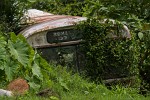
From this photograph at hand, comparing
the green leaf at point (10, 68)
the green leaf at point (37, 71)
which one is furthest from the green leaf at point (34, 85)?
the green leaf at point (10, 68)

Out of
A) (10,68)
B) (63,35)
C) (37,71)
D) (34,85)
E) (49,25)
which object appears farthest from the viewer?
(63,35)

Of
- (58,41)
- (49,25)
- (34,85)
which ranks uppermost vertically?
(49,25)

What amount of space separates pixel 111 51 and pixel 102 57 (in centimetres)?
25

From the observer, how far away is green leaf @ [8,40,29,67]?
7508 mm

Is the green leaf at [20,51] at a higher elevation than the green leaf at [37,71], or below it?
higher

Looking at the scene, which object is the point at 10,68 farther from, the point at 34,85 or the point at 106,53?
the point at 106,53

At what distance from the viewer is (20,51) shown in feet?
25.2

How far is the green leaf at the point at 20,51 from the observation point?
296 inches

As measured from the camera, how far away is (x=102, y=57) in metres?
10.3

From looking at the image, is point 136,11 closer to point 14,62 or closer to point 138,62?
point 138,62

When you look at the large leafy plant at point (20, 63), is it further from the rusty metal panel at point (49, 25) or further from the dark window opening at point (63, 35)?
the dark window opening at point (63, 35)

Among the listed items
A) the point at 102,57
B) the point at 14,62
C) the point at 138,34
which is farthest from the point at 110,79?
the point at 14,62

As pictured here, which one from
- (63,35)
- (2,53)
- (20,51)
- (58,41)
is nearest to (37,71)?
(20,51)

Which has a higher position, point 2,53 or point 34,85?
point 2,53
